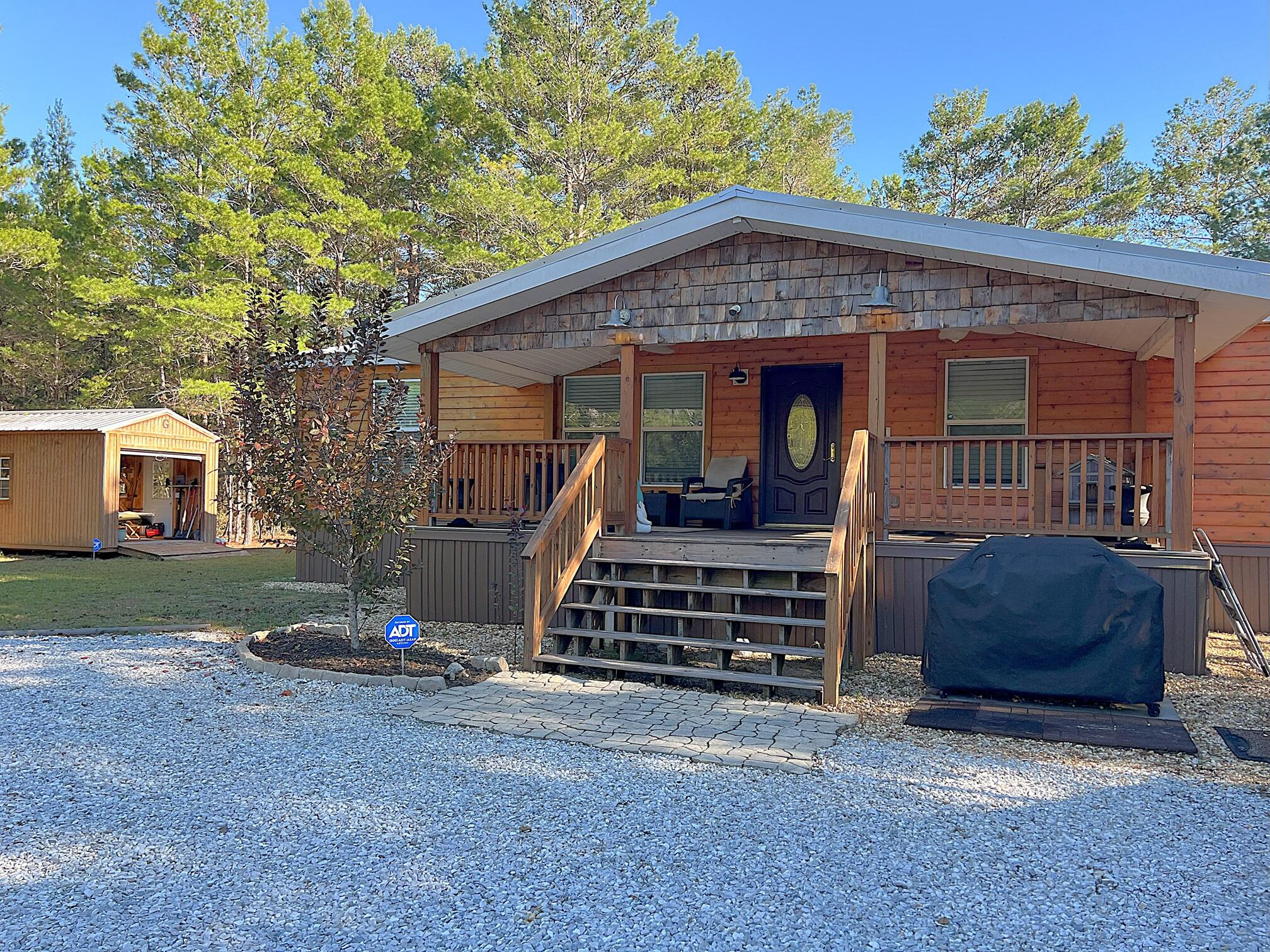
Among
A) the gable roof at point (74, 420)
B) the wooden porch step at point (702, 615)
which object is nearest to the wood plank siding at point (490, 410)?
the wooden porch step at point (702, 615)

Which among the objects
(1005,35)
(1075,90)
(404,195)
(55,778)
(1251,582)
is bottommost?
(55,778)

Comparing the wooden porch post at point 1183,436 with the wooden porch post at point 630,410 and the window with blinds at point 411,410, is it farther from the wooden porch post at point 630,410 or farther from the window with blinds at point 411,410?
the window with blinds at point 411,410

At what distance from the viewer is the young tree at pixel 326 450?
6414 millimetres

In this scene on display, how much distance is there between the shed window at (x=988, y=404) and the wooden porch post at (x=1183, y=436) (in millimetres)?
2672

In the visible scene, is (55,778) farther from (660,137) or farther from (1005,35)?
(1005,35)

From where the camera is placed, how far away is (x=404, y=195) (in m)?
22.2

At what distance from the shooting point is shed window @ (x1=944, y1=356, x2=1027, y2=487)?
9.27 m

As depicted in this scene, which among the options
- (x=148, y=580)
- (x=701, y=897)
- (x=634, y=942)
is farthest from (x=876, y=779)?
(x=148, y=580)

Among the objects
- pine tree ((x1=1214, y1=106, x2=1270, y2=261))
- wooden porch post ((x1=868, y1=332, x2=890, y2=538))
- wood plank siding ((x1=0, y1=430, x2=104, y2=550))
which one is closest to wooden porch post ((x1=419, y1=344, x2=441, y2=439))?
wooden porch post ((x1=868, y1=332, x2=890, y2=538))

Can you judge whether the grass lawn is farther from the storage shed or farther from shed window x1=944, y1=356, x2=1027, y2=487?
shed window x1=944, y1=356, x2=1027, y2=487

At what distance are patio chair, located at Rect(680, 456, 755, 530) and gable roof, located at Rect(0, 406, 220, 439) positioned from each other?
37.6 feet

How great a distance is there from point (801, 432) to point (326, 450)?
5.47 metres

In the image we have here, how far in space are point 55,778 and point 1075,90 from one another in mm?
24975

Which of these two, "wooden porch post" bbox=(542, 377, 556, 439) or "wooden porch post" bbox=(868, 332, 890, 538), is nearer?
"wooden porch post" bbox=(868, 332, 890, 538)
